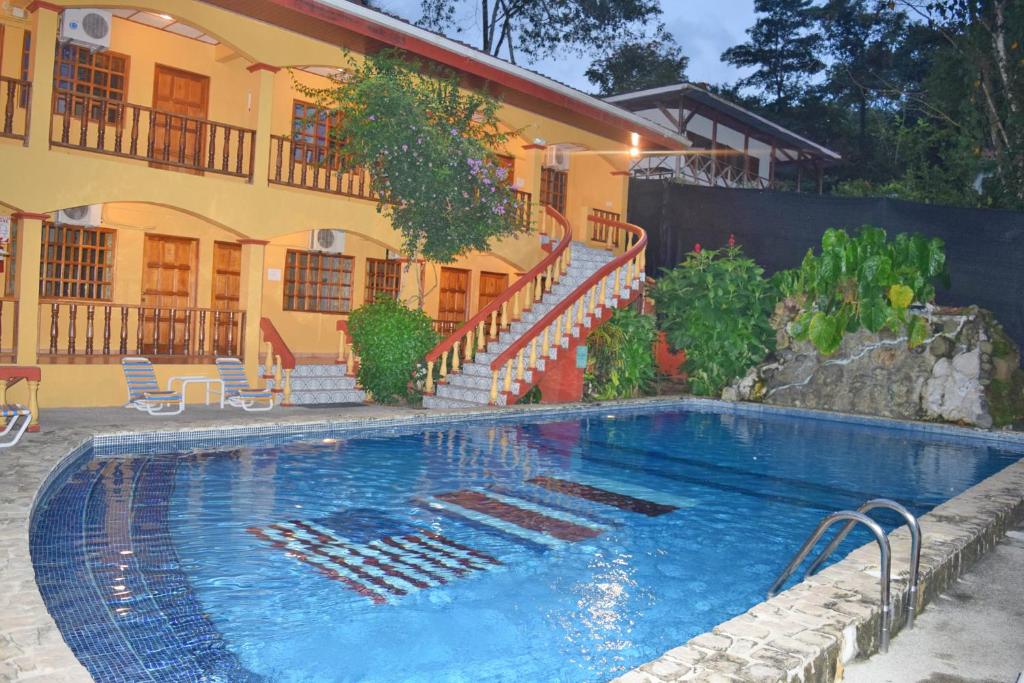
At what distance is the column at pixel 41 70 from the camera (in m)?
11.5

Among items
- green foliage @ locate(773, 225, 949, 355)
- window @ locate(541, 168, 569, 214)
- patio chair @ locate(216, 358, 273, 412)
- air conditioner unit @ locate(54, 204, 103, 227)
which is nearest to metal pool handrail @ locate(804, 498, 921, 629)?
patio chair @ locate(216, 358, 273, 412)

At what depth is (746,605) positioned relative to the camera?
6.37 metres

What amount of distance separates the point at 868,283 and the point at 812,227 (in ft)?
8.11

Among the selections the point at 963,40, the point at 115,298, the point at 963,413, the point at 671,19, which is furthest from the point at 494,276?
the point at 671,19

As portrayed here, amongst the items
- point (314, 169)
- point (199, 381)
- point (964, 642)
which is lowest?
point (964, 642)

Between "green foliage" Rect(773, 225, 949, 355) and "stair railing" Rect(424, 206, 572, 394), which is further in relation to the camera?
"green foliage" Rect(773, 225, 949, 355)

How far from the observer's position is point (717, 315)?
17859mm

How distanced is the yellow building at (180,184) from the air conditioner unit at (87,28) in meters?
0.03

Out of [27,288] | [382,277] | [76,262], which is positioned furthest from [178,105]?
[382,277]

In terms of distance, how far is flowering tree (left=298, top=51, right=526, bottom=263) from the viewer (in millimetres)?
14188

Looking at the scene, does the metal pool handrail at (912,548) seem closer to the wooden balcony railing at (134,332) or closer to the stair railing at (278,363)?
the stair railing at (278,363)

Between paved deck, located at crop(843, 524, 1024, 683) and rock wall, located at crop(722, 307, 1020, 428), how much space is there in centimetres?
1063

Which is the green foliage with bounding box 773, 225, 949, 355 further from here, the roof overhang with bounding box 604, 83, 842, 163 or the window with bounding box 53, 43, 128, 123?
the window with bounding box 53, 43, 128, 123

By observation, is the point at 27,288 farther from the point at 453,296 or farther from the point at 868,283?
the point at 868,283
